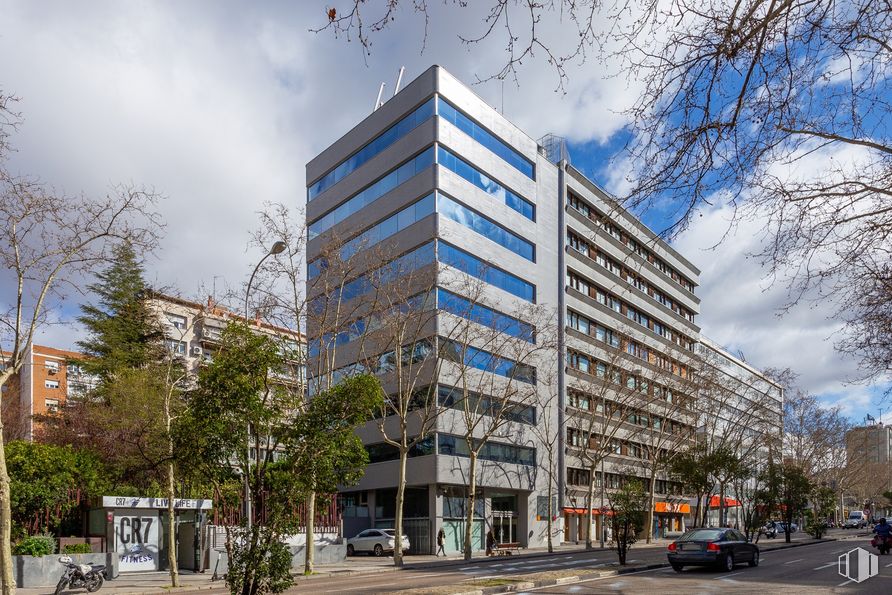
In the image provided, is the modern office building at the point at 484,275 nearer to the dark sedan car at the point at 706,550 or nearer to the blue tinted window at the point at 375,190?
the blue tinted window at the point at 375,190

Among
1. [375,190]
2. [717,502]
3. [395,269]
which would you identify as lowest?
[717,502]

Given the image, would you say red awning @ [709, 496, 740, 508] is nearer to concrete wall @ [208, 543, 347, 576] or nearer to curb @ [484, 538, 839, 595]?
concrete wall @ [208, 543, 347, 576]

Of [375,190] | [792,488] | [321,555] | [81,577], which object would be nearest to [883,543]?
[792,488]

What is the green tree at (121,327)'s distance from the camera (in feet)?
154

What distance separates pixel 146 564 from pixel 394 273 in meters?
17.6

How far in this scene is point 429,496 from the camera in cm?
4369

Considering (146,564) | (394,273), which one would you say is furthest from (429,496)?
(146,564)

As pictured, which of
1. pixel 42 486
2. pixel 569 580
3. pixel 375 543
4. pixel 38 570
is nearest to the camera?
pixel 569 580

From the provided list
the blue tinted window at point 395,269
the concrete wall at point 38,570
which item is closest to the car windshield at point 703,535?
the blue tinted window at point 395,269

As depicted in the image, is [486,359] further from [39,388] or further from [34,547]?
[39,388]

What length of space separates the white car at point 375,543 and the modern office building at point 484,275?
3.33m

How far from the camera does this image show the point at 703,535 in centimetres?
2466

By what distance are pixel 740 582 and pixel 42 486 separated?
71.3 feet

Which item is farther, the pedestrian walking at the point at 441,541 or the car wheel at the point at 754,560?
the pedestrian walking at the point at 441,541
